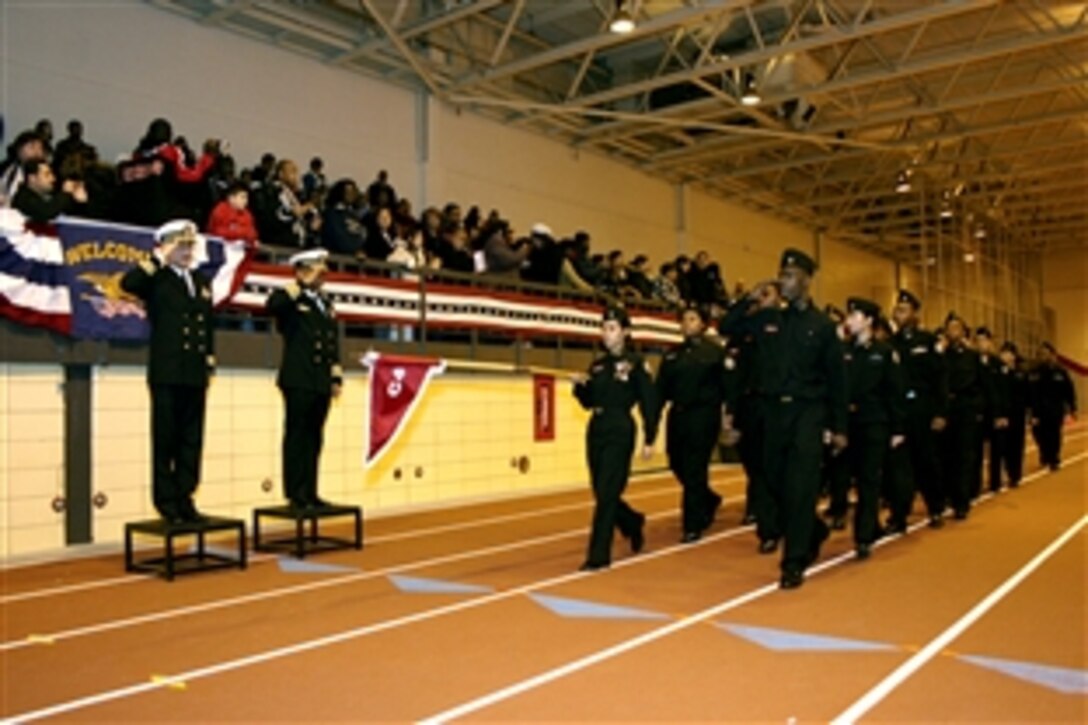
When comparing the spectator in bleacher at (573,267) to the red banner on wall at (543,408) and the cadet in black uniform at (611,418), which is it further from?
the cadet in black uniform at (611,418)

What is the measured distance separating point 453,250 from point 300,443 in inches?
173

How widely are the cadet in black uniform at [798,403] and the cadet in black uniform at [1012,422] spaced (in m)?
6.37

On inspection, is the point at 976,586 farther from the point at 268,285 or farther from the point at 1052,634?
the point at 268,285

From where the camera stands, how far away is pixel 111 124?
10.8 meters

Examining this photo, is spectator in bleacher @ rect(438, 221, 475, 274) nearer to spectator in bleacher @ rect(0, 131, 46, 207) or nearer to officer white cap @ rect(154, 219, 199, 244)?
spectator in bleacher @ rect(0, 131, 46, 207)

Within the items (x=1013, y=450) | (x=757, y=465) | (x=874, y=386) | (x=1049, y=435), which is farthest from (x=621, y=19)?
(x=1049, y=435)

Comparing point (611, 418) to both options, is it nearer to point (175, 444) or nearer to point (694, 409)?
point (694, 409)

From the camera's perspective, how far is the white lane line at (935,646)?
3.68 m

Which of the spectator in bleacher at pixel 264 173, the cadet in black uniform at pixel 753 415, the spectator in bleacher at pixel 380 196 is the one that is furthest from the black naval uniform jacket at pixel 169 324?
the spectator in bleacher at pixel 380 196

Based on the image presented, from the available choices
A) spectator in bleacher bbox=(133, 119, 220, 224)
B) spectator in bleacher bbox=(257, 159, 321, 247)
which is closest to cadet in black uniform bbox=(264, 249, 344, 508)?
spectator in bleacher bbox=(133, 119, 220, 224)

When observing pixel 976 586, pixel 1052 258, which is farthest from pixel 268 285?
pixel 1052 258

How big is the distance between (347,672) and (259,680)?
14.1 inches

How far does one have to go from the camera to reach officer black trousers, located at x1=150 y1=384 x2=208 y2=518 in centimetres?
652

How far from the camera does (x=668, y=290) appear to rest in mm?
15258
